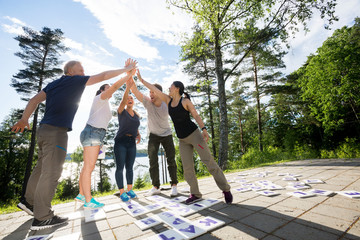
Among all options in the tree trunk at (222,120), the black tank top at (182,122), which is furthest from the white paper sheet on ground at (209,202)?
the tree trunk at (222,120)

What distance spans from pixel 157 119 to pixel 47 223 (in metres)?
2.62

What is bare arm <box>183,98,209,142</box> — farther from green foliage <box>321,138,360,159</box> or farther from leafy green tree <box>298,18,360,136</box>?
leafy green tree <box>298,18,360,136</box>

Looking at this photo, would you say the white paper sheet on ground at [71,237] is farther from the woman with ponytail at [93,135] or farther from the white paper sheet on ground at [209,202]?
the white paper sheet on ground at [209,202]

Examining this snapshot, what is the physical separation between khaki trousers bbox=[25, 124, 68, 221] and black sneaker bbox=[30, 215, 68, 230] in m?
0.06

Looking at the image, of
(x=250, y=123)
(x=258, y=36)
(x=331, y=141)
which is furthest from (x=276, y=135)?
(x=258, y=36)

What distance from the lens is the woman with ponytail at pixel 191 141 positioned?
9.29ft

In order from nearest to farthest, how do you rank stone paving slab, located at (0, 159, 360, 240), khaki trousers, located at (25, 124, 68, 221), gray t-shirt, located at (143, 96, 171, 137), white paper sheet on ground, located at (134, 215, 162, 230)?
stone paving slab, located at (0, 159, 360, 240), white paper sheet on ground, located at (134, 215, 162, 230), khaki trousers, located at (25, 124, 68, 221), gray t-shirt, located at (143, 96, 171, 137)

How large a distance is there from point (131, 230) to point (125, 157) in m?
1.85

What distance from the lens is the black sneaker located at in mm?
2246

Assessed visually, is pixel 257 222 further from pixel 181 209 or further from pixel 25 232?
pixel 25 232

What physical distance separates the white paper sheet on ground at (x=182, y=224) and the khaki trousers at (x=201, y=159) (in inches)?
29.5

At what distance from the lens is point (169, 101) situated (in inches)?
128

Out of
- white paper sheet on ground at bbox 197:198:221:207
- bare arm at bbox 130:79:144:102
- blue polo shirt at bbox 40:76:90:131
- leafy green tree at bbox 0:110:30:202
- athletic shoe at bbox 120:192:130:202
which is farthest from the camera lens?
leafy green tree at bbox 0:110:30:202

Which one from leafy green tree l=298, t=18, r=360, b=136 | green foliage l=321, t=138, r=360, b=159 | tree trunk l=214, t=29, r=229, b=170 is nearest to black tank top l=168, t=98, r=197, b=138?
tree trunk l=214, t=29, r=229, b=170
